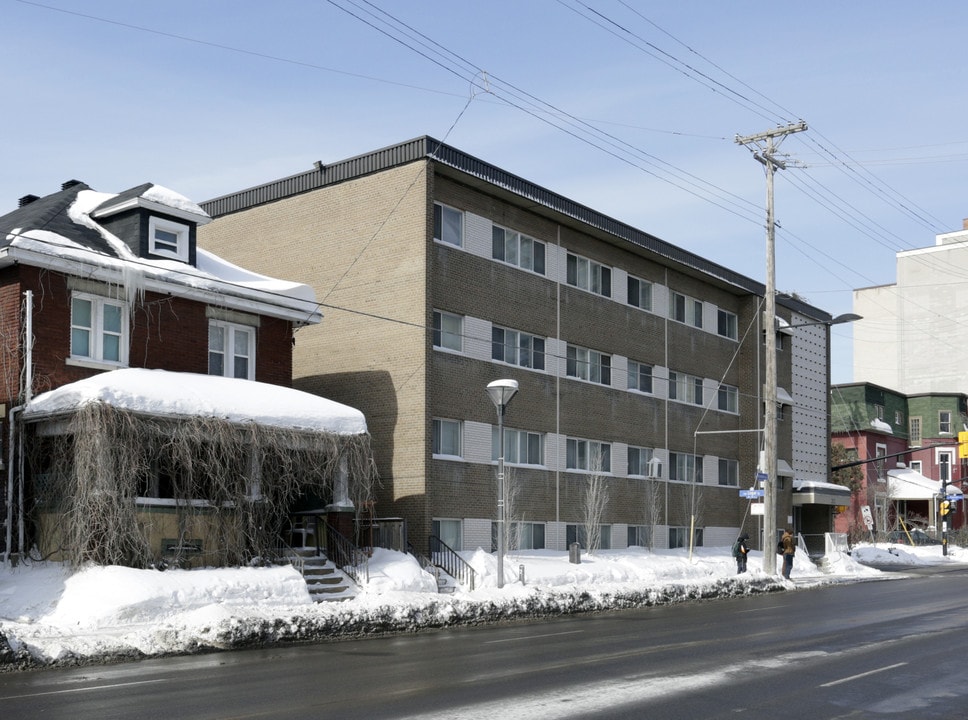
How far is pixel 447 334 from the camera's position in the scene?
105ft

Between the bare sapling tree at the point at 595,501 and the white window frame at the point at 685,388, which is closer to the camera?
the bare sapling tree at the point at 595,501

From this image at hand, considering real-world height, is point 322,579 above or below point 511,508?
below

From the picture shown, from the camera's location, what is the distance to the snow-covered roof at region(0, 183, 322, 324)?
23953 mm

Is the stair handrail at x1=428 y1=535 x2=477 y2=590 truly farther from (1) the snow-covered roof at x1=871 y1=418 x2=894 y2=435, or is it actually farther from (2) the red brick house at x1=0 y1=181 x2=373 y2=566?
(1) the snow-covered roof at x1=871 y1=418 x2=894 y2=435

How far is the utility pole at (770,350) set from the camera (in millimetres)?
35875

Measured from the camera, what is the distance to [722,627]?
20.8 meters

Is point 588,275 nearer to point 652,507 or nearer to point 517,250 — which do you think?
point 517,250

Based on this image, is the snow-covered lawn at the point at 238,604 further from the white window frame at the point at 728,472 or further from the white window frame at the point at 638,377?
the white window frame at the point at 728,472

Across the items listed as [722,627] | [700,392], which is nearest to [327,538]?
[722,627]

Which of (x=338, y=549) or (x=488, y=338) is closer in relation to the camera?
(x=338, y=549)

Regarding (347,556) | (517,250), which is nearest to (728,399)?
(517,250)

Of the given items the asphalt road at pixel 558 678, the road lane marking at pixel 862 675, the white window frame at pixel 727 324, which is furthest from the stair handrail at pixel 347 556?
the white window frame at pixel 727 324

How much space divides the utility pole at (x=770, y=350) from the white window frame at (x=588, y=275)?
18.4 ft

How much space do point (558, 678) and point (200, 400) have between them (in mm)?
→ 12485
